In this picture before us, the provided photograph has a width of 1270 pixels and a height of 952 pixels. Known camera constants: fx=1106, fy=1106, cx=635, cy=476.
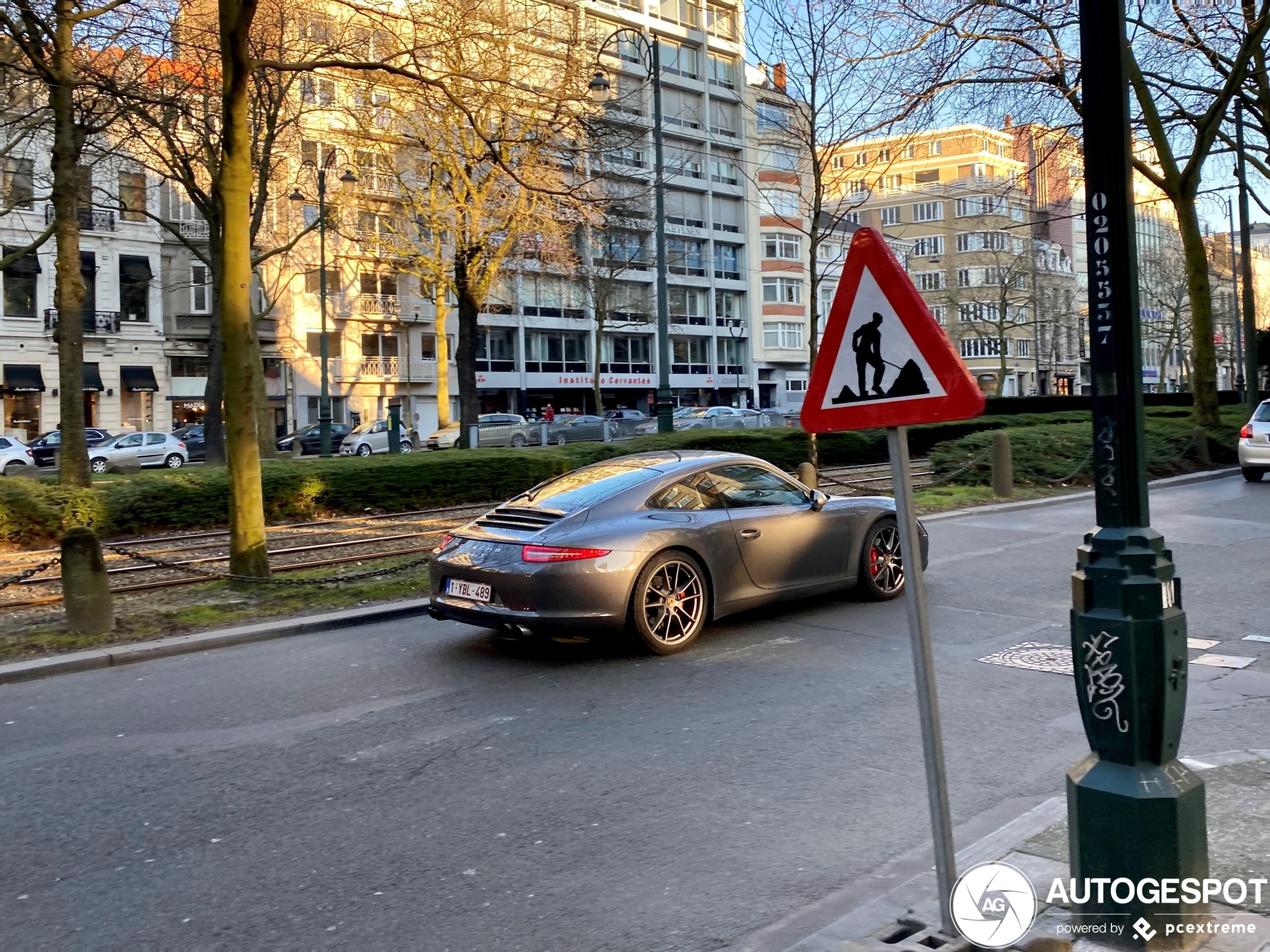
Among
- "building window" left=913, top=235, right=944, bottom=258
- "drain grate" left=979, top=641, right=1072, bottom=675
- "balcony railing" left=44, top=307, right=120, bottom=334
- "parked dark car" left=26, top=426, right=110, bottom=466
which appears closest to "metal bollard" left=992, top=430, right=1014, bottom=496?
"drain grate" left=979, top=641, right=1072, bottom=675

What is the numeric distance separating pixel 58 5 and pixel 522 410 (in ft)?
173

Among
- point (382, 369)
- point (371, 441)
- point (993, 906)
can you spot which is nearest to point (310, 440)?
point (371, 441)

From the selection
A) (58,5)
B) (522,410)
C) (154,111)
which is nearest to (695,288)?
(522,410)

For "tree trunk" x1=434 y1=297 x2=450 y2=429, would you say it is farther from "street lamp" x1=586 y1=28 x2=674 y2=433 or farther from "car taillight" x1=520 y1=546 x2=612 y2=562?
"car taillight" x1=520 y1=546 x2=612 y2=562

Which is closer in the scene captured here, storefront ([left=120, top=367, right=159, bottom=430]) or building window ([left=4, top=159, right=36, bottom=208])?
building window ([left=4, top=159, right=36, bottom=208])

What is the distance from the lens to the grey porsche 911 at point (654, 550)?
23.9 ft

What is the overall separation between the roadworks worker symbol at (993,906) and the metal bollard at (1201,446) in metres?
22.4

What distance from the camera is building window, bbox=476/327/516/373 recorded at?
64.9 meters

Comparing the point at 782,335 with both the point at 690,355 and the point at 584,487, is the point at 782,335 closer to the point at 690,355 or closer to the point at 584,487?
the point at 690,355

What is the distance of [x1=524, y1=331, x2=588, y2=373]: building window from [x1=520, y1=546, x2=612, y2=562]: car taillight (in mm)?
59706

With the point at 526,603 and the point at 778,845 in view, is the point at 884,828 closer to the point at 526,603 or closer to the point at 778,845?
the point at 778,845

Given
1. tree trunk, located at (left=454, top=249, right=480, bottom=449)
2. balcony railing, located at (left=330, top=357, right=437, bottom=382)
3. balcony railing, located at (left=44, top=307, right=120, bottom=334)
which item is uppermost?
balcony railing, located at (left=44, top=307, right=120, bottom=334)

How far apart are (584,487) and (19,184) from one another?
37402mm

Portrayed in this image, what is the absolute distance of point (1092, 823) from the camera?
3328mm
